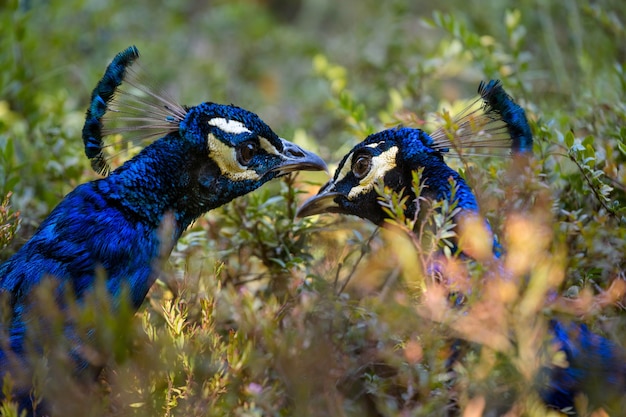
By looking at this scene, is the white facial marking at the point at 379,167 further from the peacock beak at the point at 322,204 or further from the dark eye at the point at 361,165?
the peacock beak at the point at 322,204

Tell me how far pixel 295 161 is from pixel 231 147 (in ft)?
0.79

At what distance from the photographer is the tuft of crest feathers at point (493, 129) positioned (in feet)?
7.37

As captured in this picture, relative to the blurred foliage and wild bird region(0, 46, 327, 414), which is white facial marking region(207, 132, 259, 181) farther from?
the blurred foliage

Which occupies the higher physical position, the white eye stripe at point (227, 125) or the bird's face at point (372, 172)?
the white eye stripe at point (227, 125)

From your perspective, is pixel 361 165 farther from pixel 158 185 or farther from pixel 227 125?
pixel 158 185

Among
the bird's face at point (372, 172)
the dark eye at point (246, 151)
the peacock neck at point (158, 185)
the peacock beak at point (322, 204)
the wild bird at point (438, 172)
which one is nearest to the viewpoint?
the wild bird at point (438, 172)

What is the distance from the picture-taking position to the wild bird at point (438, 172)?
6.31 feet

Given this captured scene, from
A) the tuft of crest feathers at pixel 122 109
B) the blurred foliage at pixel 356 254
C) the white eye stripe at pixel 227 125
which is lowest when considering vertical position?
the blurred foliage at pixel 356 254

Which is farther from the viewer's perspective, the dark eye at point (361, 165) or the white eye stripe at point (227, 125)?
the dark eye at point (361, 165)

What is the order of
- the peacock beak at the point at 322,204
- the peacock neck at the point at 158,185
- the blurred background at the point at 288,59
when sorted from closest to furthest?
the peacock neck at the point at 158,185 < the peacock beak at the point at 322,204 < the blurred background at the point at 288,59

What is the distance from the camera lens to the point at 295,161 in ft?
7.64

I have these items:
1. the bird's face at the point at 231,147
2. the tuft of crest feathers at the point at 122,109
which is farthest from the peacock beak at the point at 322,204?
the tuft of crest feathers at the point at 122,109

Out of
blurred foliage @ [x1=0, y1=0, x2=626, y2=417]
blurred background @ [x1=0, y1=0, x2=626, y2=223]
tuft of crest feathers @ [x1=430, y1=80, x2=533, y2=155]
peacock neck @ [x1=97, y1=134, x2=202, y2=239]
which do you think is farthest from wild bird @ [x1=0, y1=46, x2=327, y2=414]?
tuft of crest feathers @ [x1=430, y1=80, x2=533, y2=155]

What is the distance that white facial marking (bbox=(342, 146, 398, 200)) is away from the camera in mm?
2328
